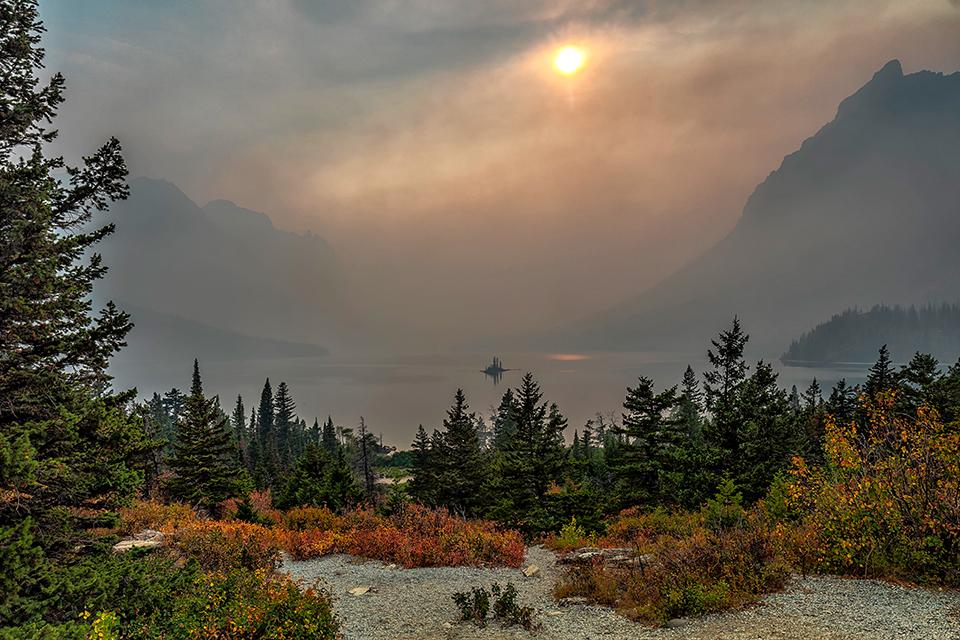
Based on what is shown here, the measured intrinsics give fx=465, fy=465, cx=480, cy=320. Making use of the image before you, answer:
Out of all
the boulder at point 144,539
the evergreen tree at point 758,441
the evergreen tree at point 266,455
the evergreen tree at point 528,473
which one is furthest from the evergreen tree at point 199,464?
the evergreen tree at point 758,441

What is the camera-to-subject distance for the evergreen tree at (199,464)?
2750cm

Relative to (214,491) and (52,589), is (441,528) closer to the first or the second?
(52,589)

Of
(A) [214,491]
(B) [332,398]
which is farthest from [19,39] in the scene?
(B) [332,398]

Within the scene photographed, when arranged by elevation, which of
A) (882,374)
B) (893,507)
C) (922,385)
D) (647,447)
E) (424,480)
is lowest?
(424,480)

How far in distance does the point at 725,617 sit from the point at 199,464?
2854 centimetres

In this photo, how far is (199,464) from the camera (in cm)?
2783

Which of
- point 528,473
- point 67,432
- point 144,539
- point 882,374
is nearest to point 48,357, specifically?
point 67,432

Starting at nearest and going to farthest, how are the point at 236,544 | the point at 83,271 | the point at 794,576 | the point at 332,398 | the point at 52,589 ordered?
the point at 52,589, the point at 83,271, the point at 794,576, the point at 236,544, the point at 332,398

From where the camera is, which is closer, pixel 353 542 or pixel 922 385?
pixel 353 542

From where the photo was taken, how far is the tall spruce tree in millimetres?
7324

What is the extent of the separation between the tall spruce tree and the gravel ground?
19.2 ft

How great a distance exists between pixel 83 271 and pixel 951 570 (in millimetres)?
19253

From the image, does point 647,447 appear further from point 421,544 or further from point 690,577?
point 690,577

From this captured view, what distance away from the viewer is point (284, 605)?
324 inches
